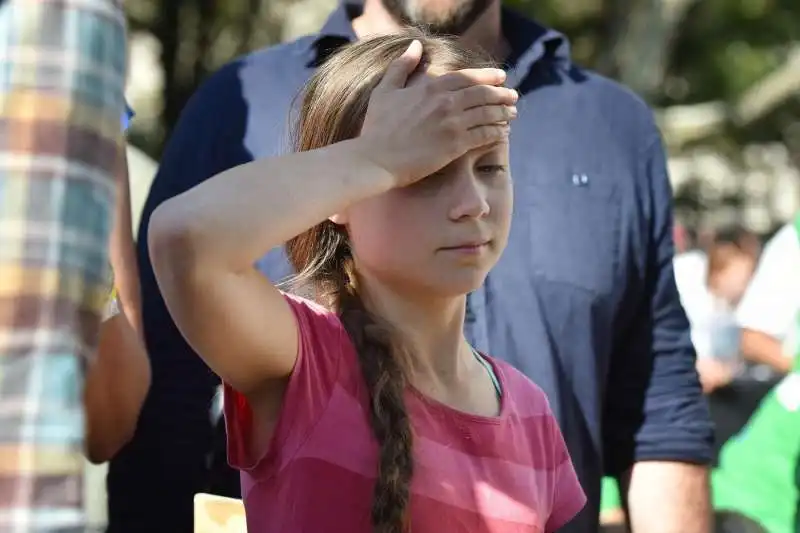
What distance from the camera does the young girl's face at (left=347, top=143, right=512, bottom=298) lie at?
1805 mm

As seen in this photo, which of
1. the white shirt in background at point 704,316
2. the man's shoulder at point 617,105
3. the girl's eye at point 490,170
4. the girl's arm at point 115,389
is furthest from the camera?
the white shirt in background at point 704,316

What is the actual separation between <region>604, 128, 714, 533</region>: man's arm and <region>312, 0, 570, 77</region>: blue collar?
0.97 ft

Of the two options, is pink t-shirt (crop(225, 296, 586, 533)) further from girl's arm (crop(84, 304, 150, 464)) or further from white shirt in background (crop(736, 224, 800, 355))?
white shirt in background (crop(736, 224, 800, 355))

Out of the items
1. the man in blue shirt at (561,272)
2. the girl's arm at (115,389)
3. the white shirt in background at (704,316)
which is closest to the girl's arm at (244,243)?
the girl's arm at (115,389)

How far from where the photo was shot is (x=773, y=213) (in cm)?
2000

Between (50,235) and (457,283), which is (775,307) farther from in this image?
(50,235)

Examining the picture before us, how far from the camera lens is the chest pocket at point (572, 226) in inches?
103

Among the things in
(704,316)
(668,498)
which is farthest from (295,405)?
(704,316)

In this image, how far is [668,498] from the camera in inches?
104

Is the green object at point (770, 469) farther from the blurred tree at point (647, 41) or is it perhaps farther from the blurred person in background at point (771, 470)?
the blurred tree at point (647, 41)

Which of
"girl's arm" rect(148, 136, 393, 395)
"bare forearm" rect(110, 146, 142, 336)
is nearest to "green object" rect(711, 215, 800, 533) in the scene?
"bare forearm" rect(110, 146, 142, 336)

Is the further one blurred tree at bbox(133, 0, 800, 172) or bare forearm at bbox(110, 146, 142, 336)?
blurred tree at bbox(133, 0, 800, 172)

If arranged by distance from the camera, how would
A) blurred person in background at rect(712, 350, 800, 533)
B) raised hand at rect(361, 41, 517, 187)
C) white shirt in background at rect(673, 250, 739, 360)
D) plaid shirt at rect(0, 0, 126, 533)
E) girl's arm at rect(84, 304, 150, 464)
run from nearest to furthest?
plaid shirt at rect(0, 0, 126, 533) → raised hand at rect(361, 41, 517, 187) → girl's arm at rect(84, 304, 150, 464) → blurred person in background at rect(712, 350, 800, 533) → white shirt in background at rect(673, 250, 739, 360)

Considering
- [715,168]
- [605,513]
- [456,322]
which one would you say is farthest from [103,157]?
[715,168]
